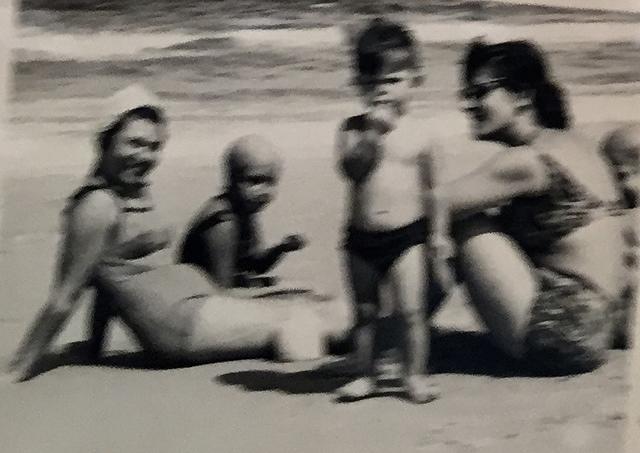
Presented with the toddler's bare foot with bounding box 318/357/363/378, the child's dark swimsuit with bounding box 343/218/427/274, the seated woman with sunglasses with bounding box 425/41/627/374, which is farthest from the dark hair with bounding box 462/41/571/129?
the toddler's bare foot with bounding box 318/357/363/378

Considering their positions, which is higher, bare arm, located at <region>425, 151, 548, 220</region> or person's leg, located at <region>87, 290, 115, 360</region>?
bare arm, located at <region>425, 151, 548, 220</region>

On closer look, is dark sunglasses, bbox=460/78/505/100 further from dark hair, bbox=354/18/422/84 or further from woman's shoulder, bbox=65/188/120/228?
woman's shoulder, bbox=65/188/120/228

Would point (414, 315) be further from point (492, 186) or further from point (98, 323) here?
point (98, 323)

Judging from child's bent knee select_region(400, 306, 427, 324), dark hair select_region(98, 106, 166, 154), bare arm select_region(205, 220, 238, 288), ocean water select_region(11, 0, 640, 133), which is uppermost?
ocean water select_region(11, 0, 640, 133)

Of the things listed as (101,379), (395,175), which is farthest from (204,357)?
(395,175)

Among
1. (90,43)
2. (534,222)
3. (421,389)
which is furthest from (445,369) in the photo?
(90,43)
